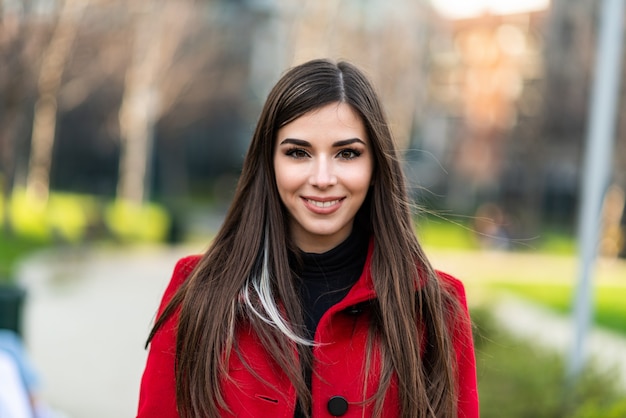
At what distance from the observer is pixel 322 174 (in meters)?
2.56

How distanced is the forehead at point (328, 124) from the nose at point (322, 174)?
0.07 m

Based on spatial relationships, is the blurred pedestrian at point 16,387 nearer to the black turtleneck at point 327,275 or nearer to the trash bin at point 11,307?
the trash bin at point 11,307

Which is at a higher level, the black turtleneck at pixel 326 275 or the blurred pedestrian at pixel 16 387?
the black turtleneck at pixel 326 275

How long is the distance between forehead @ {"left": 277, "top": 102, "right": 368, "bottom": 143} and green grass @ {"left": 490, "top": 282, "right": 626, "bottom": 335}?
9.88 metres

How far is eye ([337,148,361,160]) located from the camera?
2.63m

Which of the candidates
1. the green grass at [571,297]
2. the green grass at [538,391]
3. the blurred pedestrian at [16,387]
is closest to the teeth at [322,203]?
the blurred pedestrian at [16,387]

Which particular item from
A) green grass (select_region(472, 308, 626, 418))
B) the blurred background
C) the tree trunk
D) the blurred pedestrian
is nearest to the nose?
the blurred background

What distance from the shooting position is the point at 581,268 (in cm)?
643

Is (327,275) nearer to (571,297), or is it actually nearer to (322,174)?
(322,174)

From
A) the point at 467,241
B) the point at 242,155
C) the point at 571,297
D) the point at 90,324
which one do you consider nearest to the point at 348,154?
the point at 242,155

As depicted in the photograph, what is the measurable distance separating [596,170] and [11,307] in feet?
14.4

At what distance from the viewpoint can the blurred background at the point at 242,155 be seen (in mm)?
8172

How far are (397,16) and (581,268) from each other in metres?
24.6

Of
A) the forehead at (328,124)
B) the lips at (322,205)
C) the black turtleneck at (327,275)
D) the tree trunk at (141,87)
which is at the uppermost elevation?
the tree trunk at (141,87)
